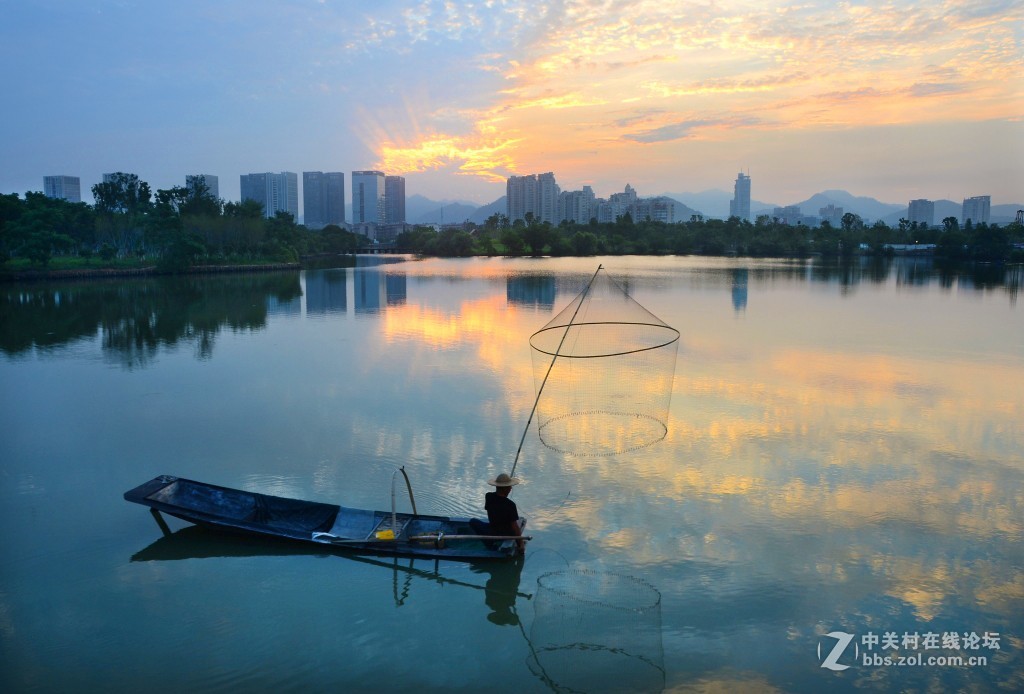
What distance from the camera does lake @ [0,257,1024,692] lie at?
5.32m

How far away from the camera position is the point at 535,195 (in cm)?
19438

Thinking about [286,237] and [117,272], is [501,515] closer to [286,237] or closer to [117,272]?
[117,272]

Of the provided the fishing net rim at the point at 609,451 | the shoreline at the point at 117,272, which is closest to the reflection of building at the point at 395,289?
the shoreline at the point at 117,272

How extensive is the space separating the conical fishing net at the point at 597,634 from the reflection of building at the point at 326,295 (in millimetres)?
23147

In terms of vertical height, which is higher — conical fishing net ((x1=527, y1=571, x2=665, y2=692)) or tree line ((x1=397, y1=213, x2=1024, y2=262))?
tree line ((x1=397, y1=213, x2=1024, y2=262))

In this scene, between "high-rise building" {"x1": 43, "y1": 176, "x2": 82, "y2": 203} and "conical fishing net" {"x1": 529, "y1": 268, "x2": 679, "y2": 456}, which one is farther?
"high-rise building" {"x1": 43, "y1": 176, "x2": 82, "y2": 203}

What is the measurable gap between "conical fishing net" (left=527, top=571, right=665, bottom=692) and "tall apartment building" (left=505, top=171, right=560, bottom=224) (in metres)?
188

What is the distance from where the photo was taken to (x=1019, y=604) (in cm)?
598

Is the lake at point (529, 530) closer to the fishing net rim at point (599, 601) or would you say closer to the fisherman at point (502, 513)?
the fishing net rim at point (599, 601)

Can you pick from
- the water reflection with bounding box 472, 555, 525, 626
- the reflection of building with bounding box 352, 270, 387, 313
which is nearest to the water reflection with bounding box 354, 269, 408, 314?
the reflection of building with bounding box 352, 270, 387, 313

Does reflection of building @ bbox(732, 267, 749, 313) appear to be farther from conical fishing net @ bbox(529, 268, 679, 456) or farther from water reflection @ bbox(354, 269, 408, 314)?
water reflection @ bbox(354, 269, 408, 314)

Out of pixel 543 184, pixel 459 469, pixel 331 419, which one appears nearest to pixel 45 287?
pixel 331 419

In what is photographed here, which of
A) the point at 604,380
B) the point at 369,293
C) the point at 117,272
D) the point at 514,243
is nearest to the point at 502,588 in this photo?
the point at 604,380

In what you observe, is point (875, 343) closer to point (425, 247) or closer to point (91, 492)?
point (91, 492)
